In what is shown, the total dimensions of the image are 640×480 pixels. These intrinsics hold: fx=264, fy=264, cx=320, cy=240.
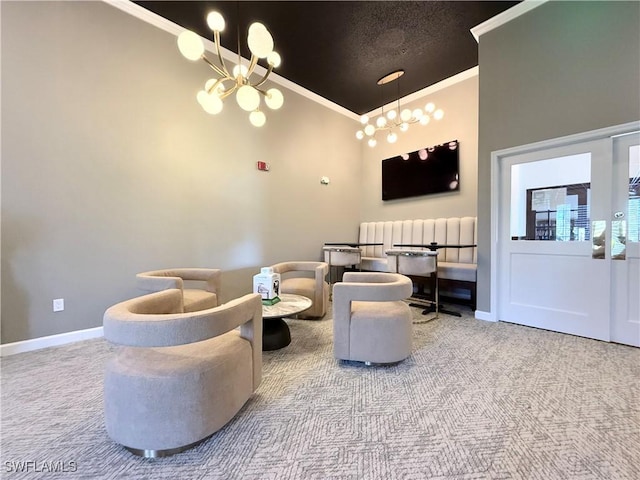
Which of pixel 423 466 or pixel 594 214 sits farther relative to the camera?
pixel 594 214

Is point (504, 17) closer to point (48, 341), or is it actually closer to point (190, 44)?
point (190, 44)

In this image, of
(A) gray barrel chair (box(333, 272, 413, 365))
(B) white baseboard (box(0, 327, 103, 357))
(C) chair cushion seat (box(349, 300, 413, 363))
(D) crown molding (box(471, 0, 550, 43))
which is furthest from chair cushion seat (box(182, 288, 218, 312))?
(D) crown molding (box(471, 0, 550, 43))

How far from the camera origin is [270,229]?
429 cm

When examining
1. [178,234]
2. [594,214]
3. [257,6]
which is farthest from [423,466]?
[257,6]

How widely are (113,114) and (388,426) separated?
12.6 feet

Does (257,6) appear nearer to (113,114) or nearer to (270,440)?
(113,114)

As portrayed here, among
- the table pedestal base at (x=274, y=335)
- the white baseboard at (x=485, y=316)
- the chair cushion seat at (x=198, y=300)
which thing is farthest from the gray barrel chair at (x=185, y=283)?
the white baseboard at (x=485, y=316)

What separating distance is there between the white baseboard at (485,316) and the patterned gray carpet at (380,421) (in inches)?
33.0

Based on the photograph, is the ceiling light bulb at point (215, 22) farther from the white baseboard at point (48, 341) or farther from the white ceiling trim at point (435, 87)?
the white ceiling trim at point (435, 87)

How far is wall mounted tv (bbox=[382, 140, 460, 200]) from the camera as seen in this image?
4449 millimetres

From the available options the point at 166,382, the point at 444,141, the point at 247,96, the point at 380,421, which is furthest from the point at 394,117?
the point at 166,382

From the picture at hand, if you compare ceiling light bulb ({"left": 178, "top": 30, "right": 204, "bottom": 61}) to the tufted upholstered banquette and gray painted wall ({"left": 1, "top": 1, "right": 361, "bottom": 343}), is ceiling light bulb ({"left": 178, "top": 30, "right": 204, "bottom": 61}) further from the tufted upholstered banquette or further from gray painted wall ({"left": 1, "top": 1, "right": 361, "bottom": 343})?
the tufted upholstered banquette

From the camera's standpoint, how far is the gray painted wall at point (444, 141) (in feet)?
14.0

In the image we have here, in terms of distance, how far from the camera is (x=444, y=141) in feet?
15.0
